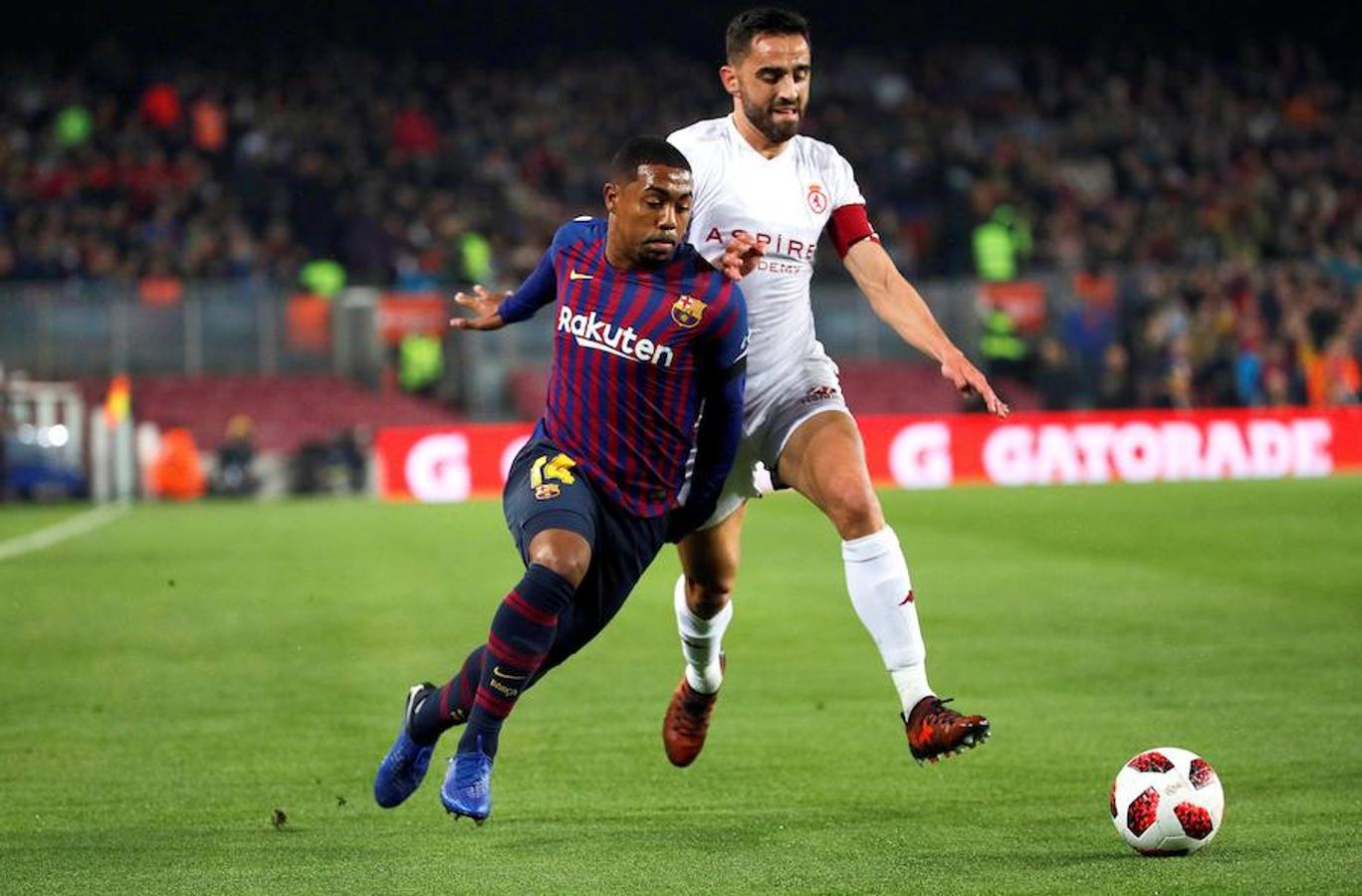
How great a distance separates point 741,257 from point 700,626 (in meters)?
1.71

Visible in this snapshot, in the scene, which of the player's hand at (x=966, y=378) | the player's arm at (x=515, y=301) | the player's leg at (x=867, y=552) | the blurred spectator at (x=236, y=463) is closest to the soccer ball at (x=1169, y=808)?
the player's leg at (x=867, y=552)

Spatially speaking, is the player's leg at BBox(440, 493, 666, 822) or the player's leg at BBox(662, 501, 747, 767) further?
the player's leg at BBox(662, 501, 747, 767)

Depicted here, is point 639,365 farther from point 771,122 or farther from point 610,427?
point 771,122

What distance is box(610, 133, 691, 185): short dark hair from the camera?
20.5ft

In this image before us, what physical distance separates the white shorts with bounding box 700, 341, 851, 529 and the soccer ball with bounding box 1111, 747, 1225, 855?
5.56 ft

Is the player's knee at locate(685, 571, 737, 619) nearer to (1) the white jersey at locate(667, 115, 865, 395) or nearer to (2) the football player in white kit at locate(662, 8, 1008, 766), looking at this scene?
(2) the football player in white kit at locate(662, 8, 1008, 766)

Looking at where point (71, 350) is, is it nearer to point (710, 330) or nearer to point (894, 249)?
Answer: point (894, 249)

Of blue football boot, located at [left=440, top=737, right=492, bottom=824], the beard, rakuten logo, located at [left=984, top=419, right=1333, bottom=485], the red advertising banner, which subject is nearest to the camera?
blue football boot, located at [left=440, top=737, right=492, bottom=824]

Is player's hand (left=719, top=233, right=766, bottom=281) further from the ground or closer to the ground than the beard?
closer to the ground

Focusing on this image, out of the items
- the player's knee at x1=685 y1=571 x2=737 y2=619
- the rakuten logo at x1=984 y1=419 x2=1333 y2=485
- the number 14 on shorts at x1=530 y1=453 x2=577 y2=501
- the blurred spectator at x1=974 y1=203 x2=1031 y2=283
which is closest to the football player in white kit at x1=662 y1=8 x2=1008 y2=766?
the player's knee at x1=685 y1=571 x2=737 y2=619

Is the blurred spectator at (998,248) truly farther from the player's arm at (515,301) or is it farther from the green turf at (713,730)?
the player's arm at (515,301)

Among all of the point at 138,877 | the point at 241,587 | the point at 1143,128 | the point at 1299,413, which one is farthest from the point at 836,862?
the point at 1143,128

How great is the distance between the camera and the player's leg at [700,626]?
24.4ft

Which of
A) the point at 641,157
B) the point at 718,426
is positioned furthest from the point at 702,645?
the point at 641,157
